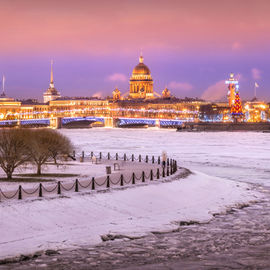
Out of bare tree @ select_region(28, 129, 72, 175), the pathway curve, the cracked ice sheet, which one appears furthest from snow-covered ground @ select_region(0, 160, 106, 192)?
the pathway curve

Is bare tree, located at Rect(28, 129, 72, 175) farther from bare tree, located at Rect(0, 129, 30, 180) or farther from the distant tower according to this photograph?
the distant tower

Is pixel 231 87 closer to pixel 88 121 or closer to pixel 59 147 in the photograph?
pixel 88 121

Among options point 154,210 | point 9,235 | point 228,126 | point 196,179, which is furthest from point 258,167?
point 228,126

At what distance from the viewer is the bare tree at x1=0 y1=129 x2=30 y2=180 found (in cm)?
2570

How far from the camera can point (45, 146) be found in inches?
1136

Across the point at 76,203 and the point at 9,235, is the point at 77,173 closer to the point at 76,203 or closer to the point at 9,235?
the point at 76,203

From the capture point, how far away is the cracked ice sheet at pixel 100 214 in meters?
15.7

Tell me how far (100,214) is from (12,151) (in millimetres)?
8987

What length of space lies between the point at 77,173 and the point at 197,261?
1460 cm

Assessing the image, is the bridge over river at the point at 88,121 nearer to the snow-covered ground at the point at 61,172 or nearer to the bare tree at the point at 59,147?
the snow-covered ground at the point at 61,172

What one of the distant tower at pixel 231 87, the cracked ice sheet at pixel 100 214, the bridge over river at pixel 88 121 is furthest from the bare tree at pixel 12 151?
the distant tower at pixel 231 87

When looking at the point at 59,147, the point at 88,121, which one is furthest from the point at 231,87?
the point at 59,147

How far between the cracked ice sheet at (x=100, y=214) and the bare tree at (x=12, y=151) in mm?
5911

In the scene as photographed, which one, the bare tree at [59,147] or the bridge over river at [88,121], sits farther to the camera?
the bridge over river at [88,121]
